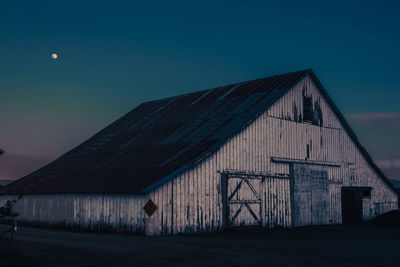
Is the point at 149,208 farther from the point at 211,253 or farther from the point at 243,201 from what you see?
the point at 211,253

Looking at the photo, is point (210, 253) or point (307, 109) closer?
point (210, 253)

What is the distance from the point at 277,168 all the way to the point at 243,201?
376 cm

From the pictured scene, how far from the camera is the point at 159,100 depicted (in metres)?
41.0

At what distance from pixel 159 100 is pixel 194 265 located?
2921cm

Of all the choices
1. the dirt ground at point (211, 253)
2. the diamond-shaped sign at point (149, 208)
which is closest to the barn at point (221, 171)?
the diamond-shaped sign at point (149, 208)

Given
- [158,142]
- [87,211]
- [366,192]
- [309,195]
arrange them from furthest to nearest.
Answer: [366,192]
[309,195]
[158,142]
[87,211]

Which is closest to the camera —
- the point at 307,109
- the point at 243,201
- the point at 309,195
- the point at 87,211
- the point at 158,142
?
the point at 87,211

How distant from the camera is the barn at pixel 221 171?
23.4m

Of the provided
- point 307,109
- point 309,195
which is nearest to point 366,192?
point 309,195

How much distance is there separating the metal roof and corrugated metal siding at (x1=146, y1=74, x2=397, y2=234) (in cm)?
73

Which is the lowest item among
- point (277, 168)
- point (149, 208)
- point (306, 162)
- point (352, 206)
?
point (352, 206)

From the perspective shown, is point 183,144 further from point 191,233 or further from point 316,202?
point 316,202

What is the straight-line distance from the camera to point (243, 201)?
25969 millimetres

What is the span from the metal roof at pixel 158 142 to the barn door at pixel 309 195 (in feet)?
17.1
